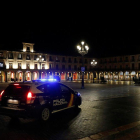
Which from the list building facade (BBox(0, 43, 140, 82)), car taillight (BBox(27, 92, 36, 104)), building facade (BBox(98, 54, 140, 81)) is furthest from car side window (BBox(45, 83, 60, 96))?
building facade (BBox(98, 54, 140, 81))

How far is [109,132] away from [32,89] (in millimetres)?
2995

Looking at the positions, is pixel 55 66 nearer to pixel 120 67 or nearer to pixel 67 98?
pixel 120 67

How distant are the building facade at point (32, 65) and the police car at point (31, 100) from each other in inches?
1374

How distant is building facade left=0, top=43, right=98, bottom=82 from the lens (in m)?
49.2

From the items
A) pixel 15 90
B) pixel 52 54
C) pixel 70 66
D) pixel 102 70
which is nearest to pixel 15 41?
pixel 52 54

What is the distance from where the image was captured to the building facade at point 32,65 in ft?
161

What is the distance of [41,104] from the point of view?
6465mm

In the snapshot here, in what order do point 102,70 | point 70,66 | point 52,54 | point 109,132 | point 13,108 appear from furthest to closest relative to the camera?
point 102,70 < point 70,66 < point 52,54 < point 13,108 < point 109,132

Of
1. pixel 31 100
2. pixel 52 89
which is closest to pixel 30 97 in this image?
pixel 31 100

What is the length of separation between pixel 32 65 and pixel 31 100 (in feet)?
164

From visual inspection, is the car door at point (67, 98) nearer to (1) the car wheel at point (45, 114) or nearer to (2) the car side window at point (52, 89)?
(2) the car side window at point (52, 89)

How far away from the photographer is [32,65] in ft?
181

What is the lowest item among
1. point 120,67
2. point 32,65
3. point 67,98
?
point 67,98

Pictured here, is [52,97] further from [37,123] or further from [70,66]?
[70,66]
